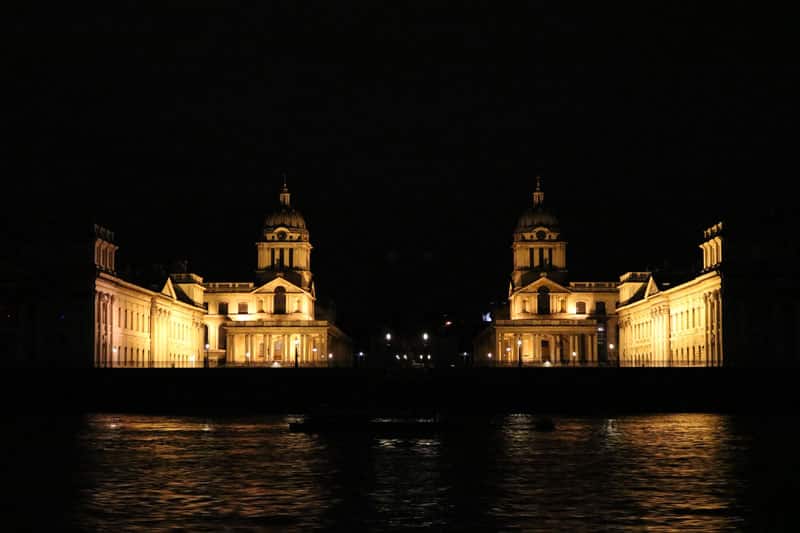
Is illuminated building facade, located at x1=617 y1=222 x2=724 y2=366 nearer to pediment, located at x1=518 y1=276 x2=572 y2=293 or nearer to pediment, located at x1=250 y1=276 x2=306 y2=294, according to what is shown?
pediment, located at x1=518 y1=276 x2=572 y2=293

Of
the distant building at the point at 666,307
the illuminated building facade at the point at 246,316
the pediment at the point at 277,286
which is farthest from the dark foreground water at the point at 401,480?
the pediment at the point at 277,286

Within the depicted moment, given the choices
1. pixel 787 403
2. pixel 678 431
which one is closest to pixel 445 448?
Answer: pixel 678 431

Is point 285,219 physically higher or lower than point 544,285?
higher

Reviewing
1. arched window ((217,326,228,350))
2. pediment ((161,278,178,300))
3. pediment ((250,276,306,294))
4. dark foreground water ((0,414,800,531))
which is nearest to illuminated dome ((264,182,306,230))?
pediment ((250,276,306,294))

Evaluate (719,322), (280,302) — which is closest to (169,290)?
(280,302)

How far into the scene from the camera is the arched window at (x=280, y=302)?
170m

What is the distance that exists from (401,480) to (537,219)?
140350 millimetres

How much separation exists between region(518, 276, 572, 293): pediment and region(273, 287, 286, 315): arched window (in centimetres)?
2833

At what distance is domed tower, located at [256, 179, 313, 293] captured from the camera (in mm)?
174375

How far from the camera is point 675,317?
14175 cm

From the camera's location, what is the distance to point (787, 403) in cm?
8319

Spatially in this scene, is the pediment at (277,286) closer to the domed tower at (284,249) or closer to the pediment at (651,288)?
the domed tower at (284,249)

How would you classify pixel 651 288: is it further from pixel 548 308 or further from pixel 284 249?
pixel 284 249

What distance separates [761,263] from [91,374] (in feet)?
185
